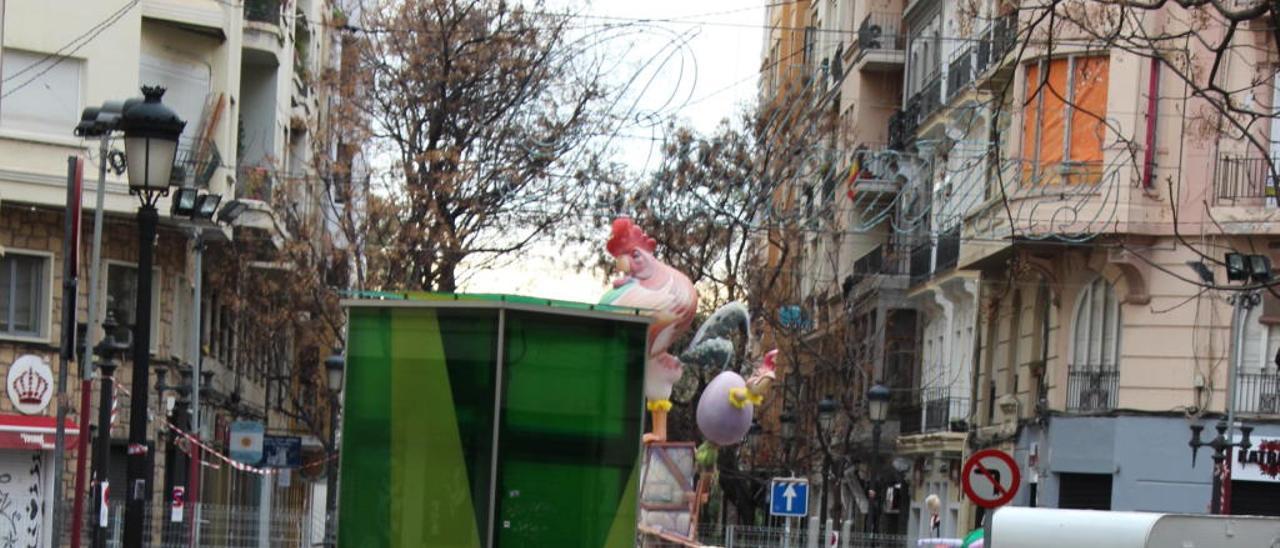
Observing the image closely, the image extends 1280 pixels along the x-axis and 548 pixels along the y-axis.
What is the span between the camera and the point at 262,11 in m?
45.2

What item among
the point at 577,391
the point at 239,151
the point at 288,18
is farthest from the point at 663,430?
the point at 288,18

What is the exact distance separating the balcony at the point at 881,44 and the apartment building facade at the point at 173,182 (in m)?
17.2

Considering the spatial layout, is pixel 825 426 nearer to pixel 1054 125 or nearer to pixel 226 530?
pixel 1054 125

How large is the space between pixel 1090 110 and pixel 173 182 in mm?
15172

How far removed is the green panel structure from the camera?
14594 mm

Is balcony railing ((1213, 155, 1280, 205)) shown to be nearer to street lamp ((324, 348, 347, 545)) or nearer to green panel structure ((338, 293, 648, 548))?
street lamp ((324, 348, 347, 545))

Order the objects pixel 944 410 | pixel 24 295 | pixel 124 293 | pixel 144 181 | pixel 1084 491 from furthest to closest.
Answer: pixel 944 410 → pixel 1084 491 → pixel 124 293 → pixel 24 295 → pixel 144 181

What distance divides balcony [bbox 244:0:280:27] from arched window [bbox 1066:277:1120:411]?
15.9 meters

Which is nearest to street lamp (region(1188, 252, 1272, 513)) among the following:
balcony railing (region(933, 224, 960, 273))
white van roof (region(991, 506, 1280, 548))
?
balcony railing (region(933, 224, 960, 273))

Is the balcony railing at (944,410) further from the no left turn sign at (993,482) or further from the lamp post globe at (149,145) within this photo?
the lamp post globe at (149,145)

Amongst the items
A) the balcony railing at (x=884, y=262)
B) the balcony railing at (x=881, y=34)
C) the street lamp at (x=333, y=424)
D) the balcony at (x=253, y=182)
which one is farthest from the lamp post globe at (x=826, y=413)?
Result: the balcony railing at (x=881, y=34)

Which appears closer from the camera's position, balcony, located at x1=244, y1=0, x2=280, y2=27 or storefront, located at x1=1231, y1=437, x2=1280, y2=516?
storefront, located at x1=1231, y1=437, x2=1280, y2=516

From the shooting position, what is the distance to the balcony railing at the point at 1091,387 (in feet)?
136

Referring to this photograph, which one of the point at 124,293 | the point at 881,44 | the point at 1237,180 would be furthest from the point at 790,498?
the point at 881,44
